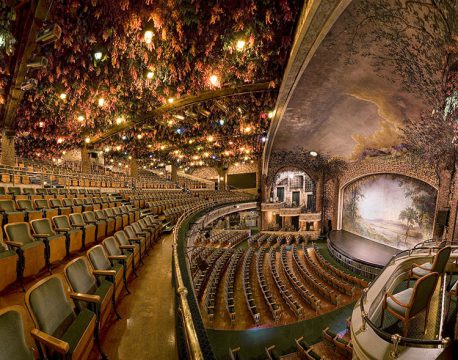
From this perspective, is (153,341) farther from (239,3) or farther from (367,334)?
(239,3)

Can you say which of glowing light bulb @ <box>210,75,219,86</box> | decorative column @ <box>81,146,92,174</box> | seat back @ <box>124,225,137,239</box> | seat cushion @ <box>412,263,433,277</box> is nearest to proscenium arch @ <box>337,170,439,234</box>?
seat cushion @ <box>412,263,433,277</box>

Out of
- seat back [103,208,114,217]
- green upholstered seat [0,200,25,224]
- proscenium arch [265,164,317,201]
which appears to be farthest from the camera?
proscenium arch [265,164,317,201]

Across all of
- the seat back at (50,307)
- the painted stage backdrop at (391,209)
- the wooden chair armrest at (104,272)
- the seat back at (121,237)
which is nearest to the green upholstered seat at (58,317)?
the seat back at (50,307)

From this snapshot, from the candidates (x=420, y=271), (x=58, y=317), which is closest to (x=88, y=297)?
(x=58, y=317)

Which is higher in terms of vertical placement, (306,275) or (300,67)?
(300,67)

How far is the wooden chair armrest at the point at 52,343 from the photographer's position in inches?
49.6

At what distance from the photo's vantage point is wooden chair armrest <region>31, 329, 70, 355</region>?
1.26m

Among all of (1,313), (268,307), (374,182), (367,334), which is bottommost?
(268,307)

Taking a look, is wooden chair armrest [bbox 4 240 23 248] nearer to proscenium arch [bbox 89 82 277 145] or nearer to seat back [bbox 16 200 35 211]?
seat back [bbox 16 200 35 211]

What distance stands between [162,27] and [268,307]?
7.45m

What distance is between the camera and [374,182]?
35.8ft

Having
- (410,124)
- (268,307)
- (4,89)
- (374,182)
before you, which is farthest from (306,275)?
(4,89)

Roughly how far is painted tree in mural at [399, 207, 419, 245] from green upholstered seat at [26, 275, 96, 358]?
36.1ft

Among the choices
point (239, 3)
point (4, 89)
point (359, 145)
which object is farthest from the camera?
point (359, 145)
